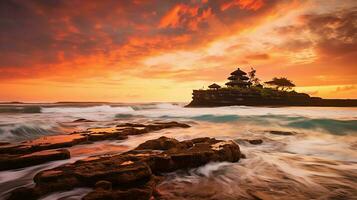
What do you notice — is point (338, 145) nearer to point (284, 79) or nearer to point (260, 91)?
point (260, 91)

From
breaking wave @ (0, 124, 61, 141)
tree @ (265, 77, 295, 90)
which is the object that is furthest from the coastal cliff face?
breaking wave @ (0, 124, 61, 141)

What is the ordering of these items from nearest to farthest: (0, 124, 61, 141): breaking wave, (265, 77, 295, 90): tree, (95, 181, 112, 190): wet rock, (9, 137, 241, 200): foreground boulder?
(9, 137, 241, 200): foreground boulder < (95, 181, 112, 190): wet rock < (0, 124, 61, 141): breaking wave < (265, 77, 295, 90): tree

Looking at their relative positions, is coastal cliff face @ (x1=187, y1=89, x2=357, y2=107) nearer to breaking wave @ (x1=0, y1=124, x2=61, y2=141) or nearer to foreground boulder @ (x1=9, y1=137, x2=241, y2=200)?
breaking wave @ (x1=0, y1=124, x2=61, y2=141)

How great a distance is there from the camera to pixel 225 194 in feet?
15.8

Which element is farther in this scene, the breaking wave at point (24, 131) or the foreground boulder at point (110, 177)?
the breaking wave at point (24, 131)

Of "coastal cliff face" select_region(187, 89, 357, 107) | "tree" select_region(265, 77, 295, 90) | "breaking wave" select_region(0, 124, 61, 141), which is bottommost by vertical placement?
"breaking wave" select_region(0, 124, 61, 141)

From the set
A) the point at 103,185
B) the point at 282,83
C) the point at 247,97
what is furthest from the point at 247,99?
the point at 103,185

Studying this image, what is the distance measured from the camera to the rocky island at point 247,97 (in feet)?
169

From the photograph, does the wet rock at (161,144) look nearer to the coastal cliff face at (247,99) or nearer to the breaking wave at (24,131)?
the breaking wave at (24,131)

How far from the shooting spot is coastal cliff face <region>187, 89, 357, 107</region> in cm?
5122

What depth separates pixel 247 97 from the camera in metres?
51.6

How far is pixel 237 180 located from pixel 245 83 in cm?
5954

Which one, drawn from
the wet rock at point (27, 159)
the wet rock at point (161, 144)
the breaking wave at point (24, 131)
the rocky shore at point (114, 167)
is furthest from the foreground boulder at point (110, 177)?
the breaking wave at point (24, 131)

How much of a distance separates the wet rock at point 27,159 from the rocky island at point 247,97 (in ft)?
150
